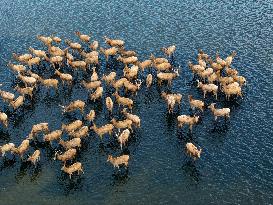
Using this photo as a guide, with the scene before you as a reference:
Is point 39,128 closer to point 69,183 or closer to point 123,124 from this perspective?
point 69,183

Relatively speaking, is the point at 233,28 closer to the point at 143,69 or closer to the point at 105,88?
the point at 143,69

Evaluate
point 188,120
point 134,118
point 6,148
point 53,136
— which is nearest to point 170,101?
point 188,120

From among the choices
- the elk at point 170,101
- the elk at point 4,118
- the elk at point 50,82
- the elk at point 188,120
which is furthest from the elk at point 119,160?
the elk at point 50,82

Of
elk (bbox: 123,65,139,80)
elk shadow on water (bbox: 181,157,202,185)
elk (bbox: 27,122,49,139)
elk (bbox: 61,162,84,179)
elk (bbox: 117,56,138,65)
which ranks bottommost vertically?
elk shadow on water (bbox: 181,157,202,185)

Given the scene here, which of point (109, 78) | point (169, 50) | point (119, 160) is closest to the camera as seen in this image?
point (119, 160)

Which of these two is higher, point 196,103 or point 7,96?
point 196,103

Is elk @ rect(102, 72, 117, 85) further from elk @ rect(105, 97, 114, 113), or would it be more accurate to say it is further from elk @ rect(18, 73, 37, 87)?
elk @ rect(18, 73, 37, 87)

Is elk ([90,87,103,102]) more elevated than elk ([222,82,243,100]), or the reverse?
elk ([222,82,243,100])

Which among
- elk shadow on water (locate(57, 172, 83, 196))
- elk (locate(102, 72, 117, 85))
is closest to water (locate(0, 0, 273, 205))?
elk shadow on water (locate(57, 172, 83, 196))

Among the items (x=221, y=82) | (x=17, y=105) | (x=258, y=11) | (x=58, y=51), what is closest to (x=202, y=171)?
(x=221, y=82)
